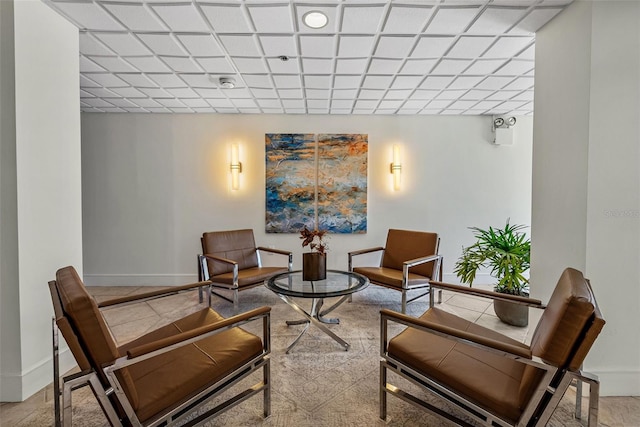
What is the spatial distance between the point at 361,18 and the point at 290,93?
1499 mm

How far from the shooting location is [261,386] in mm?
1582

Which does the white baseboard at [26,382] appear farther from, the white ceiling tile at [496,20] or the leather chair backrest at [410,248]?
the white ceiling tile at [496,20]

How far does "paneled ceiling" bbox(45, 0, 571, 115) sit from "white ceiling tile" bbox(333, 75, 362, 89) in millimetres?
11

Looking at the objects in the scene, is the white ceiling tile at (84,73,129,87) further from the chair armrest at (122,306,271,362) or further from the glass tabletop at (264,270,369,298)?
the chair armrest at (122,306,271,362)

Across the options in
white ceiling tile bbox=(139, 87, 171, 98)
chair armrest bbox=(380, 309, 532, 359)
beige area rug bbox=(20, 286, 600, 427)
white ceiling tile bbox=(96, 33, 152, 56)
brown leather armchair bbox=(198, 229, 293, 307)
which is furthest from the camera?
white ceiling tile bbox=(139, 87, 171, 98)

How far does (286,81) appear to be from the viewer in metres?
3.02

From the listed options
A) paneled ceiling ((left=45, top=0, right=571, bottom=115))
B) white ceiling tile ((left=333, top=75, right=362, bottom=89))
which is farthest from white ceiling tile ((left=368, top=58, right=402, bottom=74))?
white ceiling tile ((left=333, top=75, right=362, bottom=89))

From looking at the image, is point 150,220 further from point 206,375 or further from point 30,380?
point 206,375

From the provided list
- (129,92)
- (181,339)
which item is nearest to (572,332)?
(181,339)

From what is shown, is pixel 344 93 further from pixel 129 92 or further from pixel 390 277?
pixel 129 92

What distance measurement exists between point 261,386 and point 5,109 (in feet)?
7.62

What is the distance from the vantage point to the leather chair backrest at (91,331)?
1.08 metres

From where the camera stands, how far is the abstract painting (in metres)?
4.23

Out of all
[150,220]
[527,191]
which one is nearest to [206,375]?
[150,220]
